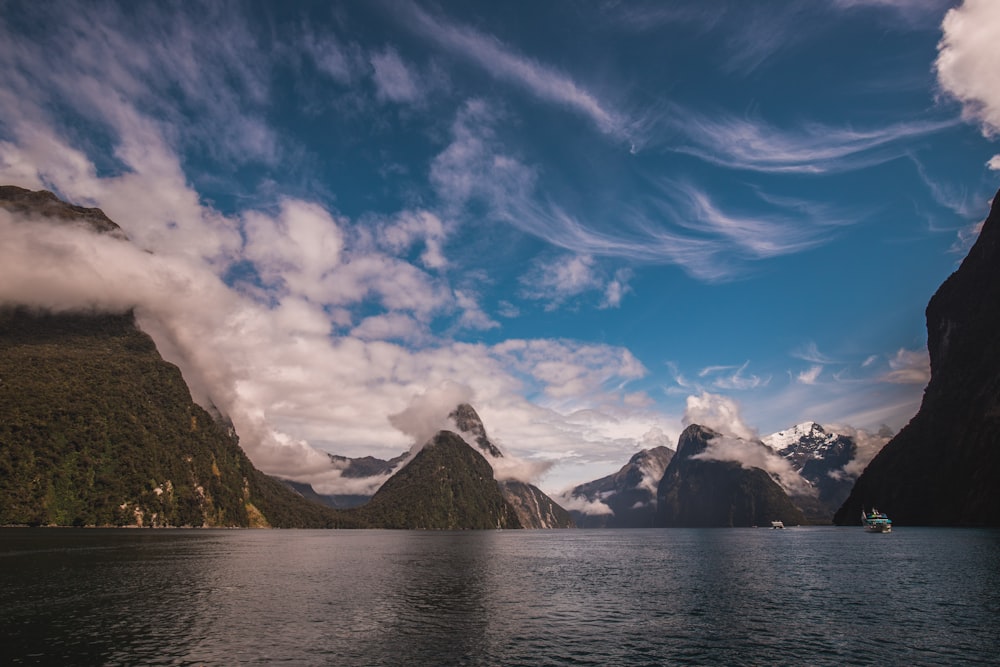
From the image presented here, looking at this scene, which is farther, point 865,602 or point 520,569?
point 520,569

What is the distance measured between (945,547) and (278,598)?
151585 mm

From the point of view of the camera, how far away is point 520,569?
10400cm

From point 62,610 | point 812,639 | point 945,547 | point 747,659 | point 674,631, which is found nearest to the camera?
point 747,659

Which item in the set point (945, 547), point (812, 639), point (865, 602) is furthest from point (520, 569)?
point (945, 547)

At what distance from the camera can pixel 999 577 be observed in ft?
242

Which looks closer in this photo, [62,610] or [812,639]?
[812,639]

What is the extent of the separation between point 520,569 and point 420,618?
5710cm

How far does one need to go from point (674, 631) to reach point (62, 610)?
5670 cm

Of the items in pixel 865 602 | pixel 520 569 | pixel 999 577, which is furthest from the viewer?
pixel 520 569

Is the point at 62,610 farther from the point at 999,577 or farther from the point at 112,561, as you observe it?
the point at 999,577

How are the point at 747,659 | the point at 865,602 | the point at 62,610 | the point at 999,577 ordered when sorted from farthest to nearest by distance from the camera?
the point at 999,577, the point at 865,602, the point at 62,610, the point at 747,659

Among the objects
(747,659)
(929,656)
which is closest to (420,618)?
(747,659)

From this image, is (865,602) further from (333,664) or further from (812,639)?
(333,664)

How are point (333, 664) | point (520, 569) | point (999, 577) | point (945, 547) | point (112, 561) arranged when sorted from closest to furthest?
point (333, 664) < point (999, 577) < point (112, 561) < point (520, 569) < point (945, 547)
